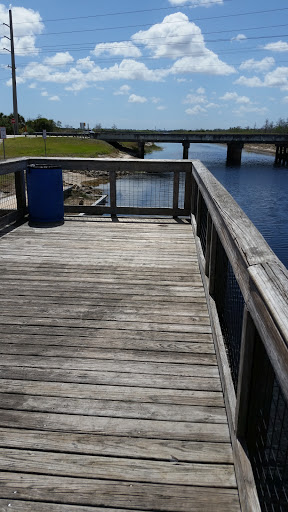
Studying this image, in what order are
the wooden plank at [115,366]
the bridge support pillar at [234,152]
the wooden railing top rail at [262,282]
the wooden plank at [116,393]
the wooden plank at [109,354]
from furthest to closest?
the bridge support pillar at [234,152] < the wooden plank at [109,354] < the wooden plank at [115,366] < the wooden plank at [116,393] < the wooden railing top rail at [262,282]

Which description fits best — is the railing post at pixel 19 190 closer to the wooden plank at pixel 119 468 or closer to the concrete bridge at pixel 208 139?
the wooden plank at pixel 119 468

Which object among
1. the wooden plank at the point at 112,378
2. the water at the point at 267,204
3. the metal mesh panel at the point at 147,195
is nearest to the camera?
the wooden plank at the point at 112,378

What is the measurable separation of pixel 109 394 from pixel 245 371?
1.00 meters

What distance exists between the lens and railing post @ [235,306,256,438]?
1.94 m

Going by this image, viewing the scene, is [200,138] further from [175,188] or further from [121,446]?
[121,446]

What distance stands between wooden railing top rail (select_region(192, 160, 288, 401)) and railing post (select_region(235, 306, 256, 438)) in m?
0.15

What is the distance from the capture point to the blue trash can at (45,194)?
6.77 meters

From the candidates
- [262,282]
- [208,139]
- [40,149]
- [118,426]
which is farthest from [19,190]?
[208,139]

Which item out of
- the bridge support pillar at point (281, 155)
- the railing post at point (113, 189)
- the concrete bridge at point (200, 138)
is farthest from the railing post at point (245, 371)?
the bridge support pillar at point (281, 155)

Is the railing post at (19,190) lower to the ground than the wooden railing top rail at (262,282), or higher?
lower

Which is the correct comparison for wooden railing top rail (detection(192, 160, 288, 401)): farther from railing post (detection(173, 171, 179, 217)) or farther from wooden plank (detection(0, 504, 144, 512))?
railing post (detection(173, 171, 179, 217))

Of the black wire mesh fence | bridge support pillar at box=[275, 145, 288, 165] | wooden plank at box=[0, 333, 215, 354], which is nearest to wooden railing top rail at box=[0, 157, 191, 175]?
the black wire mesh fence

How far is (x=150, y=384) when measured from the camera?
279cm

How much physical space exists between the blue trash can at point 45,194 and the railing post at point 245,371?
17.5ft
